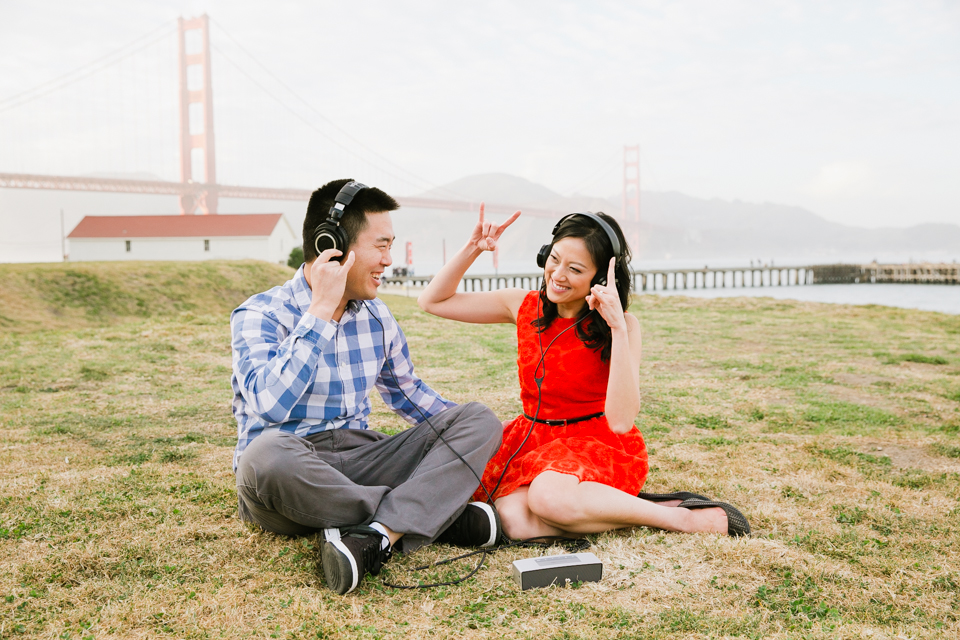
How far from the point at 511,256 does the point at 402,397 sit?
477ft

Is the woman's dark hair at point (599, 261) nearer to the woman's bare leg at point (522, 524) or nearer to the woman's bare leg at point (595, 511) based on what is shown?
the woman's bare leg at point (595, 511)

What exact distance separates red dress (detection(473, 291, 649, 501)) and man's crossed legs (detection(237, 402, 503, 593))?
0.69 ft

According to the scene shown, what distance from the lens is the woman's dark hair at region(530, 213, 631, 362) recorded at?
102 inches

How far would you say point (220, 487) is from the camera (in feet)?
10.1

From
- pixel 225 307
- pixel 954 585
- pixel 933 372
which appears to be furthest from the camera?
pixel 225 307

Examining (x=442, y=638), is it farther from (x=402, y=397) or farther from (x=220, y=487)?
(x=220, y=487)

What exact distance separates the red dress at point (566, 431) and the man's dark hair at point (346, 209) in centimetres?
78

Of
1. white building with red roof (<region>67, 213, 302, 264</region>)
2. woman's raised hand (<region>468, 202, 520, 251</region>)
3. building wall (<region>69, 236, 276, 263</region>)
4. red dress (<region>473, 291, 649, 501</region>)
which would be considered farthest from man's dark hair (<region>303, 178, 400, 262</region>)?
building wall (<region>69, 236, 276, 263</region>)

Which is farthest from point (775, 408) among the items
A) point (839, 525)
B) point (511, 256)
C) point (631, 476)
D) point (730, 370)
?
point (511, 256)

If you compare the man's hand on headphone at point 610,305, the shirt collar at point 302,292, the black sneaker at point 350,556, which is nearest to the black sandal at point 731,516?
the man's hand on headphone at point 610,305

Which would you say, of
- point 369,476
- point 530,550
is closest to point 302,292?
point 369,476

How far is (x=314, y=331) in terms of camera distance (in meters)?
2.13

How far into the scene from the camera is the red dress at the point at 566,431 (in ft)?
8.34

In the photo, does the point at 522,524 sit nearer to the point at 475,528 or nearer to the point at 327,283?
the point at 475,528
